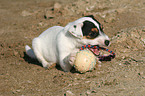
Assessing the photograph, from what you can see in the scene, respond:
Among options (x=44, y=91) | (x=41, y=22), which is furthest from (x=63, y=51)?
(x=41, y=22)

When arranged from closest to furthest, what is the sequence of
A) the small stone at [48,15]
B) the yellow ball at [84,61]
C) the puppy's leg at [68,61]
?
1. the yellow ball at [84,61]
2. the puppy's leg at [68,61]
3. the small stone at [48,15]

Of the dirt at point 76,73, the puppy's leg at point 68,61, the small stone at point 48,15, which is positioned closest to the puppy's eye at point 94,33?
the puppy's leg at point 68,61

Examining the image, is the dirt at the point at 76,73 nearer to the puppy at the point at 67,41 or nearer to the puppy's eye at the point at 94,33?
the puppy at the point at 67,41

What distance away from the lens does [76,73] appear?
4309 millimetres

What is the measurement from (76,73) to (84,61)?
0.38 m

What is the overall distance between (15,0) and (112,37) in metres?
10.4

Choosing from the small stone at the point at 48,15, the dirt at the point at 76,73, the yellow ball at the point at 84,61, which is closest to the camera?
the dirt at the point at 76,73

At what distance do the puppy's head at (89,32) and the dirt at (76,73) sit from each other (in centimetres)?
60

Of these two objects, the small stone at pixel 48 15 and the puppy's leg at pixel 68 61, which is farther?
the small stone at pixel 48 15

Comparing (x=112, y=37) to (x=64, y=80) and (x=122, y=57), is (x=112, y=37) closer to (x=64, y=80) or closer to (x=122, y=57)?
(x=122, y=57)

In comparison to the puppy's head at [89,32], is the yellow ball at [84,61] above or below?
below

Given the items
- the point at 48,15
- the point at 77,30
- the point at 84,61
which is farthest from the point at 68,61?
the point at 48,15

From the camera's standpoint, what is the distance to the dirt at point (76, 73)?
351 centimetres

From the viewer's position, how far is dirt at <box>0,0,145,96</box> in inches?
138
